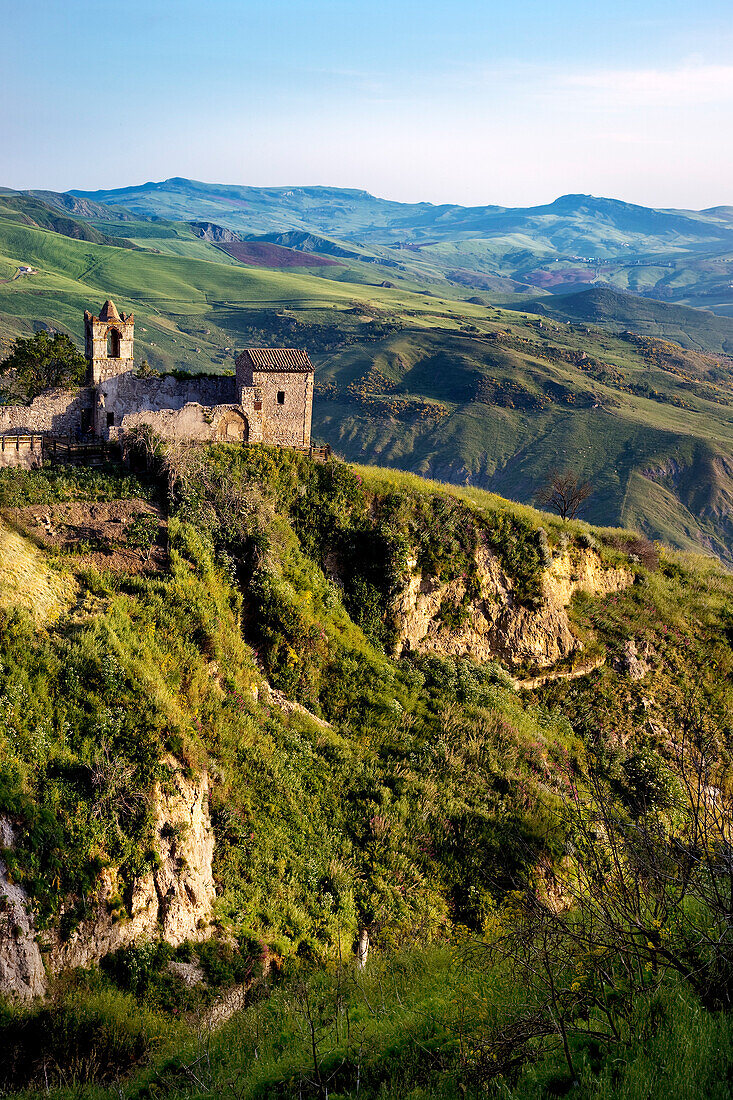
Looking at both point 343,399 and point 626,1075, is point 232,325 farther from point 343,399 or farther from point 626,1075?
point 626,1075

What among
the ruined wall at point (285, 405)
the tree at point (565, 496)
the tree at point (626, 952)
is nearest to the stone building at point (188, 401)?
the ruined wall at point (285, 405)

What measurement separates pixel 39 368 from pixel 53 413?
280 inches

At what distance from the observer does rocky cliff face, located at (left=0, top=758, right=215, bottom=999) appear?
44.4ft

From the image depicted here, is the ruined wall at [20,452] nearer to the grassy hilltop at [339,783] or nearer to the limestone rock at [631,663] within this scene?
the grassy hilltop at [339,783]

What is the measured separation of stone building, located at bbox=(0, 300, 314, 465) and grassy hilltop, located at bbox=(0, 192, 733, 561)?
191 feet

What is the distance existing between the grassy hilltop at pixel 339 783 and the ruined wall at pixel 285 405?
1.48m

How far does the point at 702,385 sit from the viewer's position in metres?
146

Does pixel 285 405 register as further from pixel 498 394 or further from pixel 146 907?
pixel 498 394

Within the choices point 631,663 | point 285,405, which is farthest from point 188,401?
point 631,663

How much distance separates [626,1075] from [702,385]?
155 meters

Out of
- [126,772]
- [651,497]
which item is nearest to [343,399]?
[651,497]

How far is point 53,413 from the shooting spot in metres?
31.5

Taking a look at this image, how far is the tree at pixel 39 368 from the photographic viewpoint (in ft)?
120

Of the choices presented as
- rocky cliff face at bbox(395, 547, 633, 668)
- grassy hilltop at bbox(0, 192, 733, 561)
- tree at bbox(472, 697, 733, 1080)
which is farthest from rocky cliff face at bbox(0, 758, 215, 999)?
grassy hilltop at bbox(0, 192, 733, 561)
